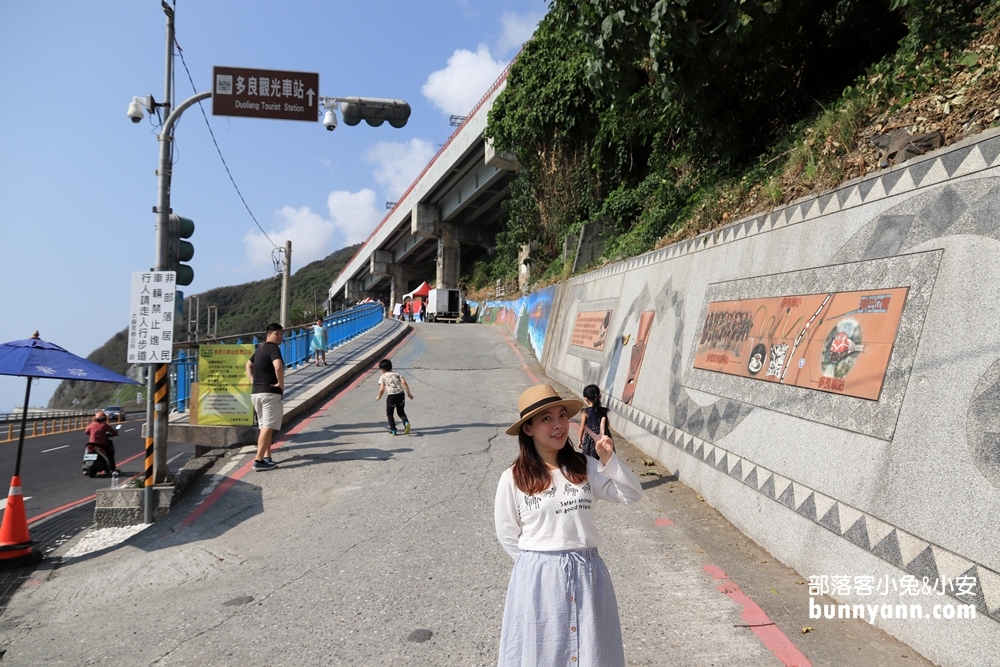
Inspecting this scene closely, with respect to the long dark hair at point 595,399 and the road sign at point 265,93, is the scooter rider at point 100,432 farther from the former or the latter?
the long dark hair at point 595,399

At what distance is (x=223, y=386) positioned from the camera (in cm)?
988

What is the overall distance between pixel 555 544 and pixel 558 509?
0.49 feet

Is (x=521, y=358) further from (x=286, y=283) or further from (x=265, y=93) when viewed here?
(x=265, y=93)

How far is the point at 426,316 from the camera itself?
149 feet

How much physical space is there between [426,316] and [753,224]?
3907 centimetres

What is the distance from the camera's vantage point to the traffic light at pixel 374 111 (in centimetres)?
872

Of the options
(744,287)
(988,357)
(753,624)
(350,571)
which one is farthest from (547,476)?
(744,287)

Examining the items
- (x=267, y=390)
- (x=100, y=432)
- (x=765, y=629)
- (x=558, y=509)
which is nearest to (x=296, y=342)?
(x=100, y=432)

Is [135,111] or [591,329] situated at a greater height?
[135,111]

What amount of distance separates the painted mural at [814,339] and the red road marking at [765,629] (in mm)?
1760

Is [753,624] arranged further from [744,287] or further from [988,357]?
[744,287]

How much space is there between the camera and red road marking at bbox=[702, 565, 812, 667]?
3788mm

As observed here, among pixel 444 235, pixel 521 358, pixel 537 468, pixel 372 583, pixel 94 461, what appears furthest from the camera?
pixel 444 235

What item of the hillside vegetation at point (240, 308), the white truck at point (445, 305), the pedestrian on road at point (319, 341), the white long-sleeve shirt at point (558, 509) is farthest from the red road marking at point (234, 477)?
the hillside vegetation at point (240, 308)
